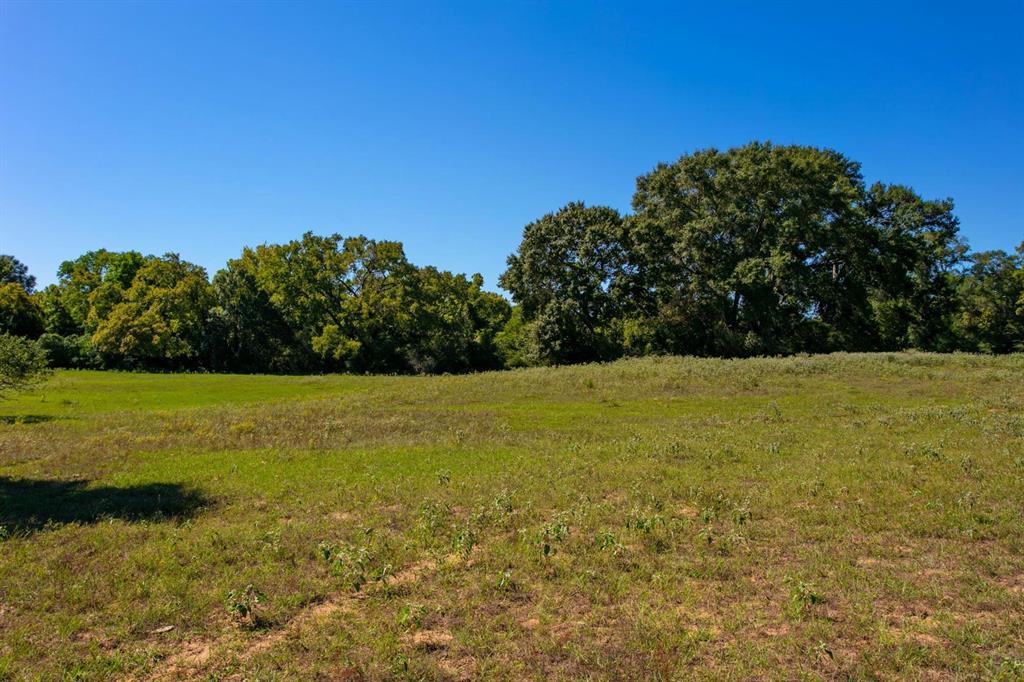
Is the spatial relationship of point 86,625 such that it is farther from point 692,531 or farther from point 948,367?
point 948,367

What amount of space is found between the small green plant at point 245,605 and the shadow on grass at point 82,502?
5956 mm

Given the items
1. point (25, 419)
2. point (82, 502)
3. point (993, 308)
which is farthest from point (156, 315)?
point (993, 308)

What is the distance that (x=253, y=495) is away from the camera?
49.1 feet

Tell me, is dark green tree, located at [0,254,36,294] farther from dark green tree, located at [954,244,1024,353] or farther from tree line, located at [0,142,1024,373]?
dark green tree, located at [954,244,1024,353]

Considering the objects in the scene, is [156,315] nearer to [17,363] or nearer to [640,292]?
[17,363]

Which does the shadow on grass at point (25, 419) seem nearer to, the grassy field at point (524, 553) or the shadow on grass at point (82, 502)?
the grassy field at point (524, 553)

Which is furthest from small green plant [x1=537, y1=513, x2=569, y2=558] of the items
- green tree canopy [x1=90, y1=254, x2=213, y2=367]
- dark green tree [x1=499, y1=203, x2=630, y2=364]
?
green tree canopy [x1=90, y1=254, x2=213, y2=367]

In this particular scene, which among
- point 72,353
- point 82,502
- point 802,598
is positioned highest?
point 72,353

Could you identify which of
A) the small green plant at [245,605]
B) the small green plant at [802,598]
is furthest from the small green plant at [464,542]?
the small green plant at [802,598]

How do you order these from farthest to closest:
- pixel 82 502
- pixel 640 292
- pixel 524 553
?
pixel 640 292, pixel 82 502, pixel 524 553

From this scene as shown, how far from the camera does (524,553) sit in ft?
33.6

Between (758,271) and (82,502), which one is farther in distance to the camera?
(758,271)

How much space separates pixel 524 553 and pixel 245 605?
4.64m

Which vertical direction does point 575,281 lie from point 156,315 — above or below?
above
